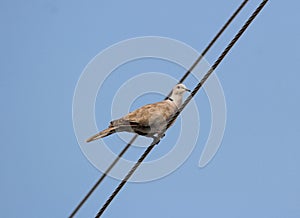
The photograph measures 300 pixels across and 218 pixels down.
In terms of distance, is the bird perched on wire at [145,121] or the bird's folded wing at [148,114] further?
the bird's folded wing at [148,114]

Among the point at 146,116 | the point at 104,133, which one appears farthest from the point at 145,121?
the point at 104,133

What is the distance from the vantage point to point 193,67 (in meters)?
10.9

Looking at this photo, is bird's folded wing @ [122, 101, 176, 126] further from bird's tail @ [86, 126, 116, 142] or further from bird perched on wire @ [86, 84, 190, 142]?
bird's tail @ [86, 126, 116, 142]

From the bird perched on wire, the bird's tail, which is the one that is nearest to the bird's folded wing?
the bird perched on wire

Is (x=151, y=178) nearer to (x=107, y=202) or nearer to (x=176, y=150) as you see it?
(x=176, y=150)

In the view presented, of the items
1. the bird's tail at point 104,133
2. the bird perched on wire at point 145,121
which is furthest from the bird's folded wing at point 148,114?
the bird's tail at point 104,133

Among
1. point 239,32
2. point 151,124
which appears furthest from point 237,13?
point 151,124

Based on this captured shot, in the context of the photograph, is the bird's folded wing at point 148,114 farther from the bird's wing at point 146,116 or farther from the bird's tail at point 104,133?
the bird's tail at point 104,133

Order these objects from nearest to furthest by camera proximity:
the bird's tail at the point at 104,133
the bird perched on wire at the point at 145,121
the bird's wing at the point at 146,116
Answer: the bird's tail at the point at 104,133, the bird perched on wire at the point at 145,121, the bird's wing at the point at 146,116

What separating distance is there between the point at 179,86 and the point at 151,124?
4.48 ft

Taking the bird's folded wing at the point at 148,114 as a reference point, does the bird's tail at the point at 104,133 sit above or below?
below

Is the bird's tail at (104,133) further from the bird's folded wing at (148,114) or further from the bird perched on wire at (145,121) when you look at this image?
the bird's folded wing at (148,114)

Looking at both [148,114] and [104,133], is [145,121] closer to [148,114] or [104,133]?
[148,114]

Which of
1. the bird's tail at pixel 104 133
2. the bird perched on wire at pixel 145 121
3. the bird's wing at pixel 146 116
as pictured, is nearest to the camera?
the bird's tail at pixel 104 133
